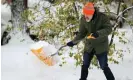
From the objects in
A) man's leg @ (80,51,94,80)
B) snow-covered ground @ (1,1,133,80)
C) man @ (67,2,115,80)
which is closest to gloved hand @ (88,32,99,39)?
man @ (67,2,115,80)

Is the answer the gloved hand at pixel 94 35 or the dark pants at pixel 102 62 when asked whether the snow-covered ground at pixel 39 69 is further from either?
the gloved hand at pixel 94 35

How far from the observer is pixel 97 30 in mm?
5363

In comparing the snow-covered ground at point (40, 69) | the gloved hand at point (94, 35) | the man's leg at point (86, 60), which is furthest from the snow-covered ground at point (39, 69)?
the gloved hand at point (94, 35)

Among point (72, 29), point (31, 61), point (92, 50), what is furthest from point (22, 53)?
point (92, 50)

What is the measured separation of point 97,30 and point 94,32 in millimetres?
131

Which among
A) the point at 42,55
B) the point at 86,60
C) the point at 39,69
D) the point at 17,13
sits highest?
the point at 86,60

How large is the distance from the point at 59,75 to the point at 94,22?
1794 mm

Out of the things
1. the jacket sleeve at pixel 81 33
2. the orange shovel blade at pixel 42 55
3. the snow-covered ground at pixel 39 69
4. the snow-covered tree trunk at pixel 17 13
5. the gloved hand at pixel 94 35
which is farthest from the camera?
the snow-covered tree trunk at pixel 17 13

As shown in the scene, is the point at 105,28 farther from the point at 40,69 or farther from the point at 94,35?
the point at 40,69

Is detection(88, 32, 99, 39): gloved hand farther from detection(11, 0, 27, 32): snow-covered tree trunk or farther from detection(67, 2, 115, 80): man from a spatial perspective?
detection(11, 0, 27, 32): snow-covered tree trunk

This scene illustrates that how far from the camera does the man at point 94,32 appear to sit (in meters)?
5.20

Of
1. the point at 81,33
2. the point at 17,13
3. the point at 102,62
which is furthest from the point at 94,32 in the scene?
the point at 17,13

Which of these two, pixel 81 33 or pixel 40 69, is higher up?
pixel 81 33

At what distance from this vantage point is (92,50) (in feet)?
18.3
